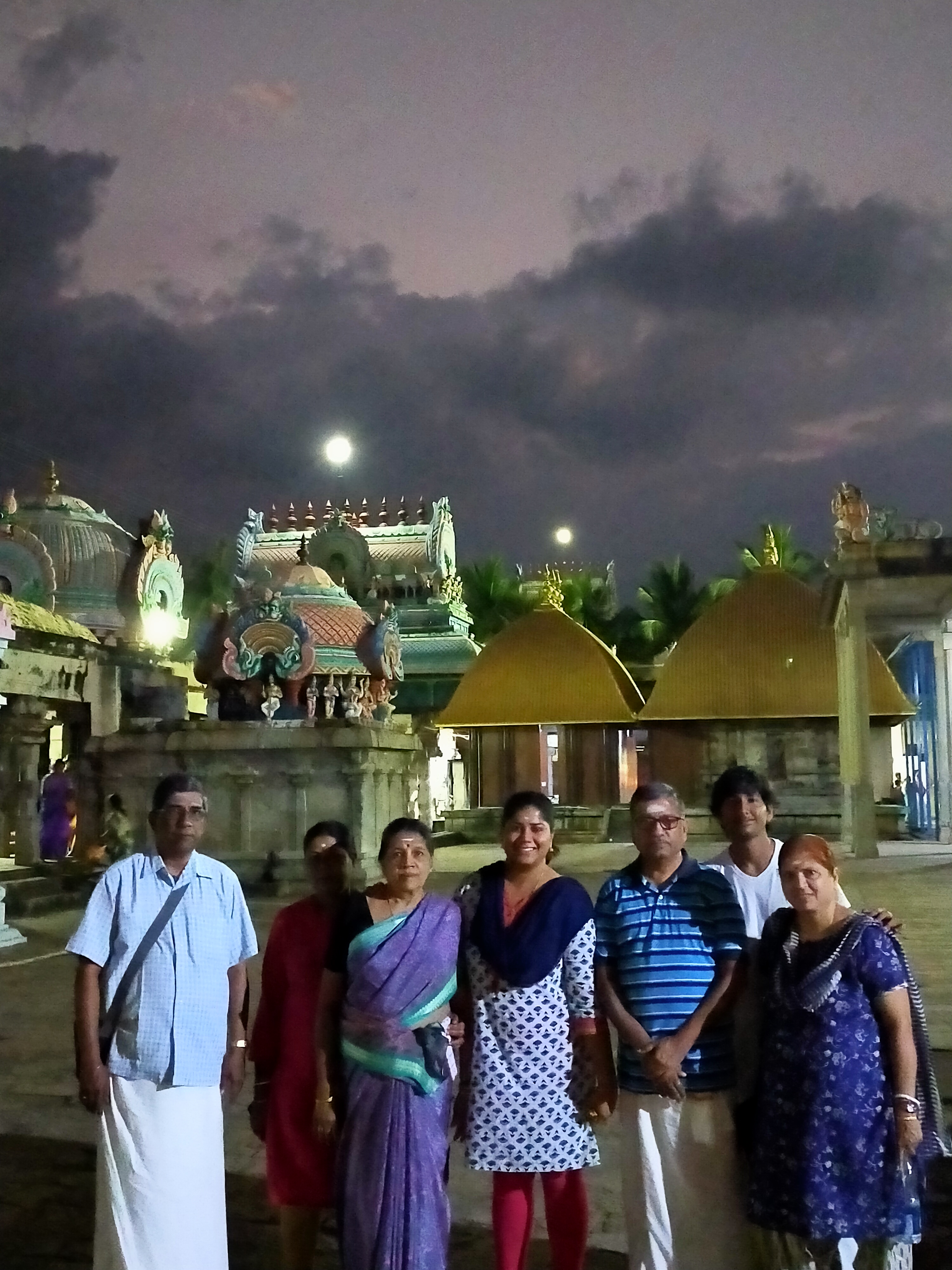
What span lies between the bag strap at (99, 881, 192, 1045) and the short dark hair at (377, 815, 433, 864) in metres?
0.64

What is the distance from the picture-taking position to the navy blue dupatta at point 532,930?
315cm

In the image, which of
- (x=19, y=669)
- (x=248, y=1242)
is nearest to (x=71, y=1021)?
(x=248, y=1242)

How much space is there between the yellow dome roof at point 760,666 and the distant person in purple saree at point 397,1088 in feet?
63.8

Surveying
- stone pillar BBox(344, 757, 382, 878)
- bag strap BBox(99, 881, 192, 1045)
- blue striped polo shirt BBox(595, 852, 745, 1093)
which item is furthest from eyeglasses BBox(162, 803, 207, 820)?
stone pillar BBox(344, 757, 382, 878)

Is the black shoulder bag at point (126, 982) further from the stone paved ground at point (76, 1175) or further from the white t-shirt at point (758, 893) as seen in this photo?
the white t-shirt at point (758, 893)

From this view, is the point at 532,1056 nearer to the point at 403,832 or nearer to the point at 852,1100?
the point at 403,832

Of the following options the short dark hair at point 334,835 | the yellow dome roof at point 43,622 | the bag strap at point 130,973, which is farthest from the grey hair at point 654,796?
the yellow dome roof at point 43,622

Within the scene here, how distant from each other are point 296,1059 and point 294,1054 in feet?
0.05

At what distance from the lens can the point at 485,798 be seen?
80.6ft

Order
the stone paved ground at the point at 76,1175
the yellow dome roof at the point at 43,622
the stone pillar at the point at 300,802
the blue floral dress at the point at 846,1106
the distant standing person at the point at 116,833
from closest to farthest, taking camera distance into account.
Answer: the blue floral dress at the point at 846,1106 < the stone paved ground at the point at 76,1175 < the distant standing person at the point at 116,833 < the stone pillar at the point at 300,802 < the yellow dome roof at the point at 43,622

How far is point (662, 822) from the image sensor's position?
3252 millimetres

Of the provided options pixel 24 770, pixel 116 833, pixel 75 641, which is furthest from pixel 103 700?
pixel 116 833

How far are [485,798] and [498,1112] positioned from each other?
21.5 metres

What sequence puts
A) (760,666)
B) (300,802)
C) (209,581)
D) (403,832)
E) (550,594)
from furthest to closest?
(209,581) < (550,594) < (760,666) < (300,802) < (403,832)
